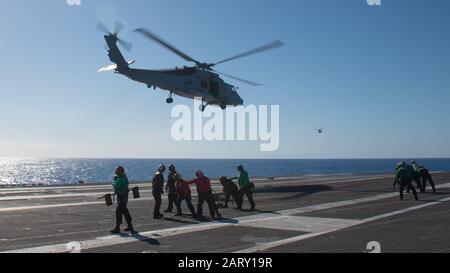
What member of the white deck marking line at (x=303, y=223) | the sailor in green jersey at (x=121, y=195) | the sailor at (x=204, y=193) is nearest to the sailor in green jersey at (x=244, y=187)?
the sailor at (x=204, y=193)

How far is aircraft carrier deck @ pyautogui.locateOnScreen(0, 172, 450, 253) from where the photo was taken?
451 inches

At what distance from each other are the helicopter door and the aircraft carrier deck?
55.3 ft

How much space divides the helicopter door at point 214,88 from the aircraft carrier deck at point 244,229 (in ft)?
55.3

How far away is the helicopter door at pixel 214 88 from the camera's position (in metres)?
37.1

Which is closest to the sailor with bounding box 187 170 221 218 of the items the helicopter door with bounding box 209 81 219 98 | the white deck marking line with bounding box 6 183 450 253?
the white deck marking line with bounding box 6 183 450 253

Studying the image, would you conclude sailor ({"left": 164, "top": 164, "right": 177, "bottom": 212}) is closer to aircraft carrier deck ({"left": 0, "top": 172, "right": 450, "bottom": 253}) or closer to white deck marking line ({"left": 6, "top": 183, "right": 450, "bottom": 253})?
aircraft carrier deck ({"left": 0, "top": 172, "right": 450, "bottom": 253})

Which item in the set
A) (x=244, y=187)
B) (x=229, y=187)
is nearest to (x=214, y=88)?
(x=229, y=187)

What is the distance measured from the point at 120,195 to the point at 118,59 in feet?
70.4

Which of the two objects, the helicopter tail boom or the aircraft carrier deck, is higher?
Result: the helicopter tail boom

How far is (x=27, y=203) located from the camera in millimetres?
23266

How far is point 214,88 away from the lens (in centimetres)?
3738

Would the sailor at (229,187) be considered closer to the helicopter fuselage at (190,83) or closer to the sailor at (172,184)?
the sailor at (172,184)
